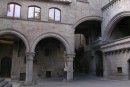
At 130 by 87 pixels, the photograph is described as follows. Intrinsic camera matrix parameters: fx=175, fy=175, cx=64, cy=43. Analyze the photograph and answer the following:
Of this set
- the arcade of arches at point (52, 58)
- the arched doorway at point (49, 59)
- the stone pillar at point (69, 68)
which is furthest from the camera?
the arched doorway at point (49, 59)

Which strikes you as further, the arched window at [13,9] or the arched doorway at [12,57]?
the arched doorway at [12,57]

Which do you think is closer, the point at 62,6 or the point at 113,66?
the point at 113,66

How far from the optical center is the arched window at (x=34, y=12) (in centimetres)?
1866

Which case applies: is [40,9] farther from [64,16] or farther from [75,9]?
[75,9]

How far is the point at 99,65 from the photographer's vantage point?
23.1 metres

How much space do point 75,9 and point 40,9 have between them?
417cm

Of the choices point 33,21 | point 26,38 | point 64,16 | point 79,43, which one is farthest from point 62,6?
point 79,43

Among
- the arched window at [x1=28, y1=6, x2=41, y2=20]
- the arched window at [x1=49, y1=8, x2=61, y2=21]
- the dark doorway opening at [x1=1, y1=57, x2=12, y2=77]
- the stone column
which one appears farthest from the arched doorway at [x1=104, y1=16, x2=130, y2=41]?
the dark doorway opening at [x1=1, y1=57, x2=12, y2=77]

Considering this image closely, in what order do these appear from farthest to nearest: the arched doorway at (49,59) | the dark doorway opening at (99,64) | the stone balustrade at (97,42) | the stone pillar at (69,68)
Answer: the dark doorway opening at (99,64), the arched doorway at (49,59), the stone balustrade at (97,42), the stone pillar at (69,68)

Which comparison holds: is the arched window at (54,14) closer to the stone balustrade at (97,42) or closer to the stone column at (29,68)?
the stone column at (29,68)

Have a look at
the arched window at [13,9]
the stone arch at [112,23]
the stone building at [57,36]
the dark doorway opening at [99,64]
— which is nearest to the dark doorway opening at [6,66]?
the stone building at [57,36]

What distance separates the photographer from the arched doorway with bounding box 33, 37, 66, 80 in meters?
21.9

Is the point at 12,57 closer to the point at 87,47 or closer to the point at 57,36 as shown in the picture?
the point at 57,36

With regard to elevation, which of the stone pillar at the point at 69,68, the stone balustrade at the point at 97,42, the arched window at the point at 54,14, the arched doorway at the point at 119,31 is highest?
the arched window at the point at 54,14
